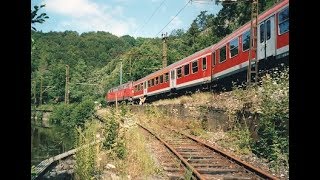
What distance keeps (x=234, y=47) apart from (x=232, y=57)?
514 mm

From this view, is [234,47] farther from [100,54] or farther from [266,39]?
[100,54]

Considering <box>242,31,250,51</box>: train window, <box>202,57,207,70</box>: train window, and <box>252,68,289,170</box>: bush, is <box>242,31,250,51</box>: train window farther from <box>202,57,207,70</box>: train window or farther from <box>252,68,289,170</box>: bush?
<box>252,68,289,170</box>: bush

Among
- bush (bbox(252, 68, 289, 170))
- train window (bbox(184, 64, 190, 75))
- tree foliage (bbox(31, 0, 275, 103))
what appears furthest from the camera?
tree foliage (bbox(31, 0, 275, 103))

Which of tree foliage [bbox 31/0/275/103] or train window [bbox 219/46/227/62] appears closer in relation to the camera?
train window [bbox 219/46/227/62]

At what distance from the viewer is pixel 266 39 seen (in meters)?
14.1

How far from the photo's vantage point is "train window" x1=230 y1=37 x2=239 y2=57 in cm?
1633

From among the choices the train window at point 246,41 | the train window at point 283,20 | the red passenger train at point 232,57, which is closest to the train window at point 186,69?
the red passenger train at point 232,57

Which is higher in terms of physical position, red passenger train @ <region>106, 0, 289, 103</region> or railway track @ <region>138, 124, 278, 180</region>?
red passenger train @ <region>106, 0, 289, 103</region>

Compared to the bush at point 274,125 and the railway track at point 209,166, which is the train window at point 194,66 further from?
the bush at point 274,125

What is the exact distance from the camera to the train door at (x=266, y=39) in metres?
13.5

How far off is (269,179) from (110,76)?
55.0 m

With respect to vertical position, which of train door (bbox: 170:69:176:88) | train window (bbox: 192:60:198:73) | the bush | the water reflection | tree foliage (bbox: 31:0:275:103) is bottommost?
the water reflection

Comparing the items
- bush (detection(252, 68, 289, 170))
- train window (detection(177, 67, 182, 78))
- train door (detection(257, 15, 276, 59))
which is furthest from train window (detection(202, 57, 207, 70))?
bush (detection(252, 68, 289, 170))
